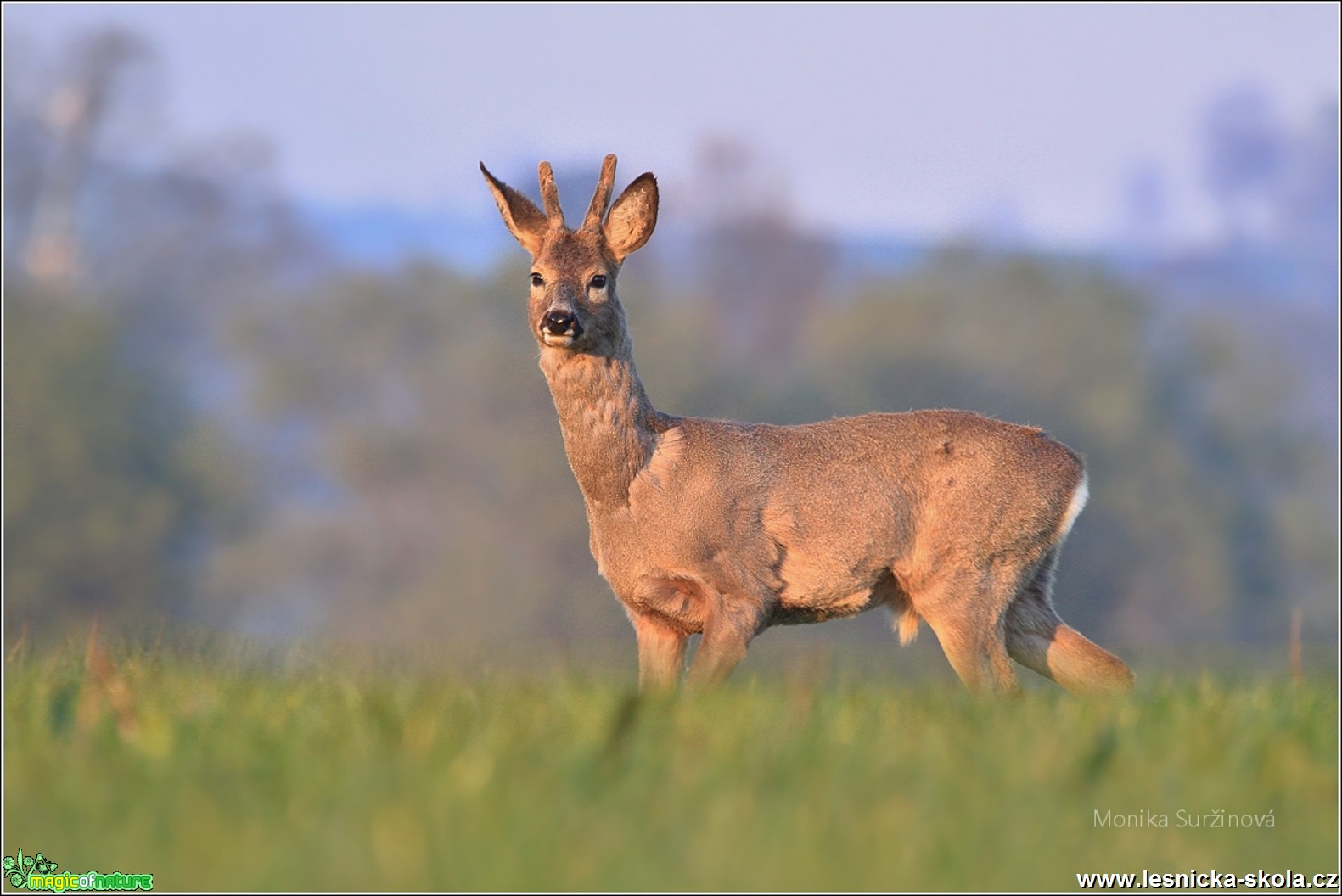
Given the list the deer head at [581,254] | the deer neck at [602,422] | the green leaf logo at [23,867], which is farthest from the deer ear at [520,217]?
the green leaf logo at [23,867]

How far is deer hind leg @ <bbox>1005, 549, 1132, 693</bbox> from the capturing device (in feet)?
24.6

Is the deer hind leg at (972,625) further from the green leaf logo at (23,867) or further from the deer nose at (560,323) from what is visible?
the green leaf logo at (23,867)

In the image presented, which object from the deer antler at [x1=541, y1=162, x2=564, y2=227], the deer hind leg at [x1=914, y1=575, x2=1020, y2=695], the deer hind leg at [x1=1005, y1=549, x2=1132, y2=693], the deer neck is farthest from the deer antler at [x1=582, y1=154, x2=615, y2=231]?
the deer hind leg at [x1=1005, y1=549, x2=1132, y2=693]

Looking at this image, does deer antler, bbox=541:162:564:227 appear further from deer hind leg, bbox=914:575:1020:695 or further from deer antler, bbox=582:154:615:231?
deer hind leg, bbox=914:575:1020:695

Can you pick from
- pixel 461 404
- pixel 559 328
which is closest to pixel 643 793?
pixel 559 328

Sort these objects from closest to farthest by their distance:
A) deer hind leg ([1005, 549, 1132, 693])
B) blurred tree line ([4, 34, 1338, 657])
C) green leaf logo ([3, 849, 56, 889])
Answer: green leaf logo ([3, 849, 56, 889]) < deer hind leg ([1005, 549, 1132, 693]) < blurred tree line ([4, 34, 1338, 657])

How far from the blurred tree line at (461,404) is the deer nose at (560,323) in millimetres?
31659

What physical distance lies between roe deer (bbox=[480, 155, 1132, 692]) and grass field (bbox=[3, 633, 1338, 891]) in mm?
2211

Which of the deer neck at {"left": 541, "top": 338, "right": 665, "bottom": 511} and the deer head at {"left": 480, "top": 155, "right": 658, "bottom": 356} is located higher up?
the deer head at {"left": 480, "top": 155, "right": 658, "bottom": 356}

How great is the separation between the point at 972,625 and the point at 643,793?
3.61m

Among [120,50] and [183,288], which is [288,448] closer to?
[183,288]

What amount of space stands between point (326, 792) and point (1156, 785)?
1658 mm

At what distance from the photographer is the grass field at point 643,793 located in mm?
3570

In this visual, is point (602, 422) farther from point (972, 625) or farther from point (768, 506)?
point (972, 625)
